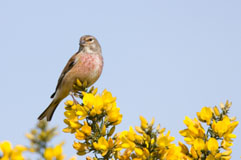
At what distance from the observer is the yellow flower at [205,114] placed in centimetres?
315

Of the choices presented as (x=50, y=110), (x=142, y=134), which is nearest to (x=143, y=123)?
(x=142, y=134)

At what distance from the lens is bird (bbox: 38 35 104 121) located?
714cm

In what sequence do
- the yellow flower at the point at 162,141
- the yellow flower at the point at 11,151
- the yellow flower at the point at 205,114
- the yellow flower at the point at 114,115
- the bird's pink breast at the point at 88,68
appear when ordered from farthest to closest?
the bird's pink breast at the point at 88,68 → the yellow flower at the point at 114,115 → the yellow flower at the point at 205,114 → the yellow flower at the point at 162,141 → the yellow flower at the point at 11,151

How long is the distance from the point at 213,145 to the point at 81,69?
15.2 feet

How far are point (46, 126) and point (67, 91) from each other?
525cm

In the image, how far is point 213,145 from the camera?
2.88 m

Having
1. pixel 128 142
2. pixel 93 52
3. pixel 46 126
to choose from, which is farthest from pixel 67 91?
pixel 46 126

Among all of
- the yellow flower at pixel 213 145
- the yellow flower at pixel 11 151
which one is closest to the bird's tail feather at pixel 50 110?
the yellow flower at pixel 213 145

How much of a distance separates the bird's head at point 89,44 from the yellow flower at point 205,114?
474cm

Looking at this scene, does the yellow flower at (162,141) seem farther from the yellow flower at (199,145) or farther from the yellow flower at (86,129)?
the yellow flower at (86,129)

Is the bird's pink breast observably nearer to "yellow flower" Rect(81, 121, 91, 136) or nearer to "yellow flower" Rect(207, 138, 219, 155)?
"yellow flower" Rect(81, 121, 91, 136)

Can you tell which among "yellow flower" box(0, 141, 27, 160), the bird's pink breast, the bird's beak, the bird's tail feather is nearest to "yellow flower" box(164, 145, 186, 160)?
"yellow flower" box(0, 141, 27, 160)

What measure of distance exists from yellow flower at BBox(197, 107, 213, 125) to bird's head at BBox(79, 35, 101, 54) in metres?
4.74

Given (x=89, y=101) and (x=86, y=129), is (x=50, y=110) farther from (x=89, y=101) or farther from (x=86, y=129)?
(x=86, y=129)
